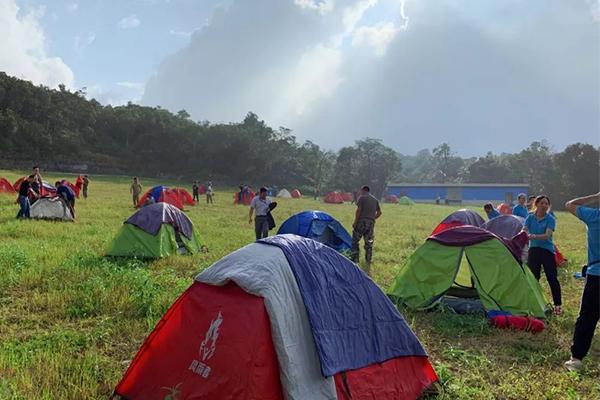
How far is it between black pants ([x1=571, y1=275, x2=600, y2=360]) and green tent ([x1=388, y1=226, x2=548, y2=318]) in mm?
1620

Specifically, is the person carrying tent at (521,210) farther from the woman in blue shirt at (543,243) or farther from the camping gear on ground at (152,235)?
the camping gear on ground at (152,235)

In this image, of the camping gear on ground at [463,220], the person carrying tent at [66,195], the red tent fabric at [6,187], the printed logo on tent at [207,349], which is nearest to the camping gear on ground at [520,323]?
the printed logo on tent at [207,349]

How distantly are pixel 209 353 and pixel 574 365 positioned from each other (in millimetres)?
4201

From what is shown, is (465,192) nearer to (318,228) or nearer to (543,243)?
(318,228)

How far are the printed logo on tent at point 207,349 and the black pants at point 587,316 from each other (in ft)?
13.3

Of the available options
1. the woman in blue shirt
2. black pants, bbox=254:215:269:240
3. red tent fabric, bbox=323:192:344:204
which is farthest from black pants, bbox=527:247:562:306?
red tent fabric, bbox=323:192:344:204

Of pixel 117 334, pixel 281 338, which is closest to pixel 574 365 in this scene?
pixel 281 338

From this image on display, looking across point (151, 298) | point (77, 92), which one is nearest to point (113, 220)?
point (151, 298)

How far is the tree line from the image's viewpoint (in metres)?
58.2

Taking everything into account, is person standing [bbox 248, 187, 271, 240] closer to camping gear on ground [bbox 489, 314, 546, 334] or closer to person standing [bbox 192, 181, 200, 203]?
camping gear on ground [bbox 489, 314, 546, 334]

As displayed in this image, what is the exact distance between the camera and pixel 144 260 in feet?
34.6

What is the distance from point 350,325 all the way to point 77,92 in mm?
77747

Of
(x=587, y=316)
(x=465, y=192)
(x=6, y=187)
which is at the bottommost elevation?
(x=587, y=316)

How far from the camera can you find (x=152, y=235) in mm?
10766
